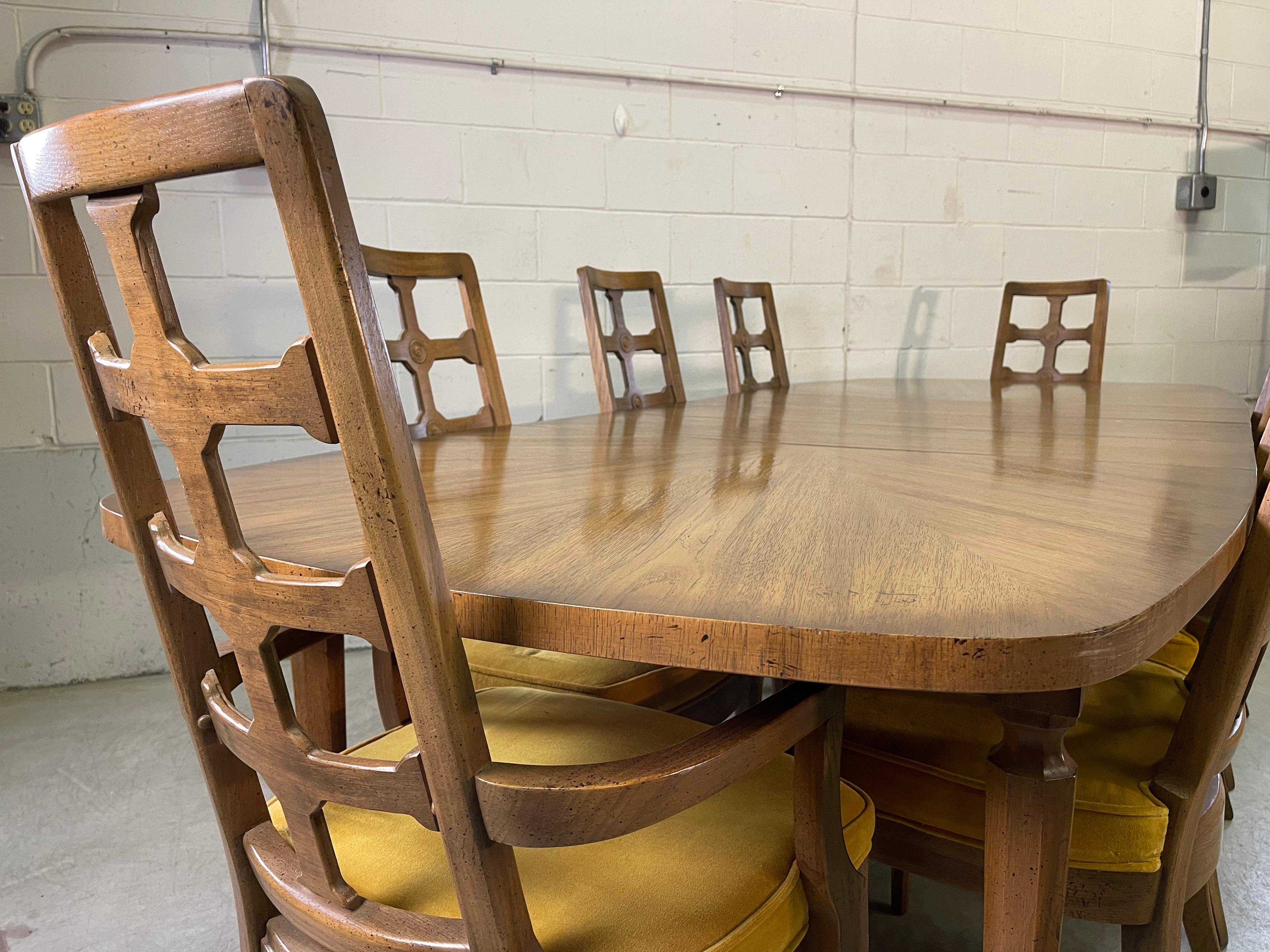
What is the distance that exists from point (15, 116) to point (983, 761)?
109 inches

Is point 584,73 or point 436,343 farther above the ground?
point 584,73

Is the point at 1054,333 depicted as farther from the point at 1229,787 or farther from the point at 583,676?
the point at 583,676

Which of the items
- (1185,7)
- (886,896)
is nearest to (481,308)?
(886,896)

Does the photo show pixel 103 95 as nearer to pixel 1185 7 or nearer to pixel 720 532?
pixel 720 532

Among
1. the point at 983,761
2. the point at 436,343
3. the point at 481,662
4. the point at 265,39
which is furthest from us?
the point at 265,39

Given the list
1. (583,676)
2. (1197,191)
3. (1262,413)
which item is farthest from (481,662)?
(1197,191)

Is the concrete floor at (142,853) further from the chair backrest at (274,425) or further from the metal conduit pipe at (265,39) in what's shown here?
the metal conduit pipe at (265,39)

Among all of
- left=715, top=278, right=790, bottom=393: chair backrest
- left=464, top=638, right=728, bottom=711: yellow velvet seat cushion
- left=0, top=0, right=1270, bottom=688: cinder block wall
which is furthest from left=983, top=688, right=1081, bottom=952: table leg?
left=0, top=0, right=1270, bottom=688: cinder block wall

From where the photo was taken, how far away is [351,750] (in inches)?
35.6

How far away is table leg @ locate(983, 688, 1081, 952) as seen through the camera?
2.30 feet

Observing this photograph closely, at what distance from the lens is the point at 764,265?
10.8ft

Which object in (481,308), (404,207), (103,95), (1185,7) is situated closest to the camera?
(481,308)

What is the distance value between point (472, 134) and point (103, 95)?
1017 millimetres

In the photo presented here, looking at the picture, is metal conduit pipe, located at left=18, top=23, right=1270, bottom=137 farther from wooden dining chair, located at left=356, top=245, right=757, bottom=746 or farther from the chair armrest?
the chair armrest
